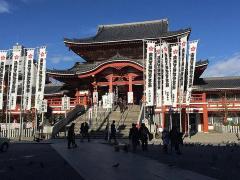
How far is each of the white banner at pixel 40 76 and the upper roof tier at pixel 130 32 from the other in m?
15.0

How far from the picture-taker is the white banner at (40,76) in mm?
31750

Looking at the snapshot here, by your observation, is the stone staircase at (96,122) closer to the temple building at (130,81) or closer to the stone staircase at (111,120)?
the stone staircase at (111,120)

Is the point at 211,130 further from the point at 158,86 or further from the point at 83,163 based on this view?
the point at 83,163

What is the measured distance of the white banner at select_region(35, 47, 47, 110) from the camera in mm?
31750

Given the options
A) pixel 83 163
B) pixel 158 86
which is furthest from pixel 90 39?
pixel 83 163

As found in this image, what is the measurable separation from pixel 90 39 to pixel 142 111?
693 inches

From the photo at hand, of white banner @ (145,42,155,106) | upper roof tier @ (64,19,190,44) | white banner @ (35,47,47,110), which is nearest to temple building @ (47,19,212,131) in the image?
upper roof tier @ (64,19,190,44)

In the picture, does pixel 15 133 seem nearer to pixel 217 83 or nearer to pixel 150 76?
pixel 150 76

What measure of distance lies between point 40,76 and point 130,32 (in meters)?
22.9

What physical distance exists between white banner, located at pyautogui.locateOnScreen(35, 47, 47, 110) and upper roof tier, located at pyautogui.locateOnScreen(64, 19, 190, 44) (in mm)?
14991

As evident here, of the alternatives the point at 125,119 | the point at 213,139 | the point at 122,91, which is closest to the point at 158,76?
the point at 125,119

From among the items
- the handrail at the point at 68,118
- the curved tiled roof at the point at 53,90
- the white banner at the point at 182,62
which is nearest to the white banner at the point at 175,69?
the white banner at the point at 182,62

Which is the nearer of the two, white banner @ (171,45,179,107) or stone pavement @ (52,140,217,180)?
stone pavement @ (52,140,217,180)

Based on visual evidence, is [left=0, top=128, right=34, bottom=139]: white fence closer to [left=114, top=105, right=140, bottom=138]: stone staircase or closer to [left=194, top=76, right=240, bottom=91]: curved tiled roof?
[left=114, top=105, right=140, bottom=138]: stone staircase
